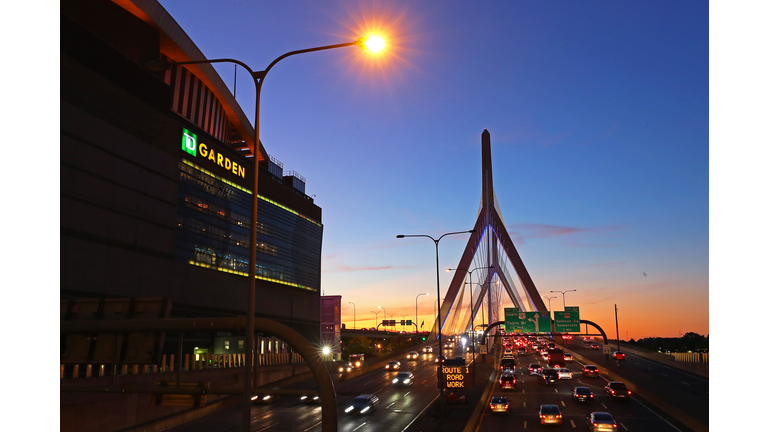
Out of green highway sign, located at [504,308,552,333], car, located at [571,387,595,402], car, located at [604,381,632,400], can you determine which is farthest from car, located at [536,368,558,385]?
car, located at [571,387,595,402]

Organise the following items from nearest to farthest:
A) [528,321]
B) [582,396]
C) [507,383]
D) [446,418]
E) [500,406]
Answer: [446,418] < [500,406] < [582,396] < [507,383] < [528,321]

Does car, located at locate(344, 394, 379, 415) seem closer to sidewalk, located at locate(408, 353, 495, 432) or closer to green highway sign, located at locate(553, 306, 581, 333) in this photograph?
sidewalk, located at locate(408, 353, 495, 432)

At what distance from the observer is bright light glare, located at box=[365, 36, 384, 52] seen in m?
15.2

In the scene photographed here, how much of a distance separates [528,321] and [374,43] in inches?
2155

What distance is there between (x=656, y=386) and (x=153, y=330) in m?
46.4

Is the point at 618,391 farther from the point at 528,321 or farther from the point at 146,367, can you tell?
the point at 146,367

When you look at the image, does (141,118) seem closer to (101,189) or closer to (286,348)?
(101,189)

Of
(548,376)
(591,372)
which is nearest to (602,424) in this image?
(548,376)

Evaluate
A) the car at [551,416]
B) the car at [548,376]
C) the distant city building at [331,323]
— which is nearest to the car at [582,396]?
the car at [551,416]

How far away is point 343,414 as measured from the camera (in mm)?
41969

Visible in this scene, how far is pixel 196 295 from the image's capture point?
7019cm

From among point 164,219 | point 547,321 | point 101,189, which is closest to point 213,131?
point 164,219

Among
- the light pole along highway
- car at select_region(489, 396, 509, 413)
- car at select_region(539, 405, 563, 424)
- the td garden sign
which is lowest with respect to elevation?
car at select_region(489, 396, 509, 413)

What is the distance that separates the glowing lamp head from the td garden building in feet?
122
